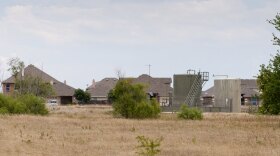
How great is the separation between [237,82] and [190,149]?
5834 centimetres

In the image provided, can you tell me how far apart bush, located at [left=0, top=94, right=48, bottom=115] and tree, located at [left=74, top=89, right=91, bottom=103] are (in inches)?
2089

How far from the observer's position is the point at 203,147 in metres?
22.3

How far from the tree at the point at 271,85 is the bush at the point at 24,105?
67.2 ft

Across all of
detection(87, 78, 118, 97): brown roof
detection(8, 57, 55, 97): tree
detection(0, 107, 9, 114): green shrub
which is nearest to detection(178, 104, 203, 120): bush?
detection(0, 107, 9, 114): green shrub

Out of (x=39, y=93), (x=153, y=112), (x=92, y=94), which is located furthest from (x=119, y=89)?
(x=92, y=94)

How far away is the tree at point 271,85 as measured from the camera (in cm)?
3850

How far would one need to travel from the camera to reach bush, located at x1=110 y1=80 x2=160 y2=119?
48.0 meters

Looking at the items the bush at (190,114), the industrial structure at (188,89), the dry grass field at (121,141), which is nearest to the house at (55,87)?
the industrial structure at (188,89)

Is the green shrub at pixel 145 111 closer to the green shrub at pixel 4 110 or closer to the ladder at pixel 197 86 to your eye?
the green shrub at pixel 4 110

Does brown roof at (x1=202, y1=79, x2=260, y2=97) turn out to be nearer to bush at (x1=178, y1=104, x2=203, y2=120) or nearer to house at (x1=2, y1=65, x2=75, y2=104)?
house at (x1=2, y1=65, x2=75, y2=104)

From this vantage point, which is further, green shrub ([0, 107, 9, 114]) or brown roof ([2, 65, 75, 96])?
brown roof ([2, 65, 75, 96])

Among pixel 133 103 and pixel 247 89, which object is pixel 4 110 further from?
pixel 247 89

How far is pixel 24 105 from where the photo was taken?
163 feet

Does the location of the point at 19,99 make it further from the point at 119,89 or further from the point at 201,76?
the point at 201,76
